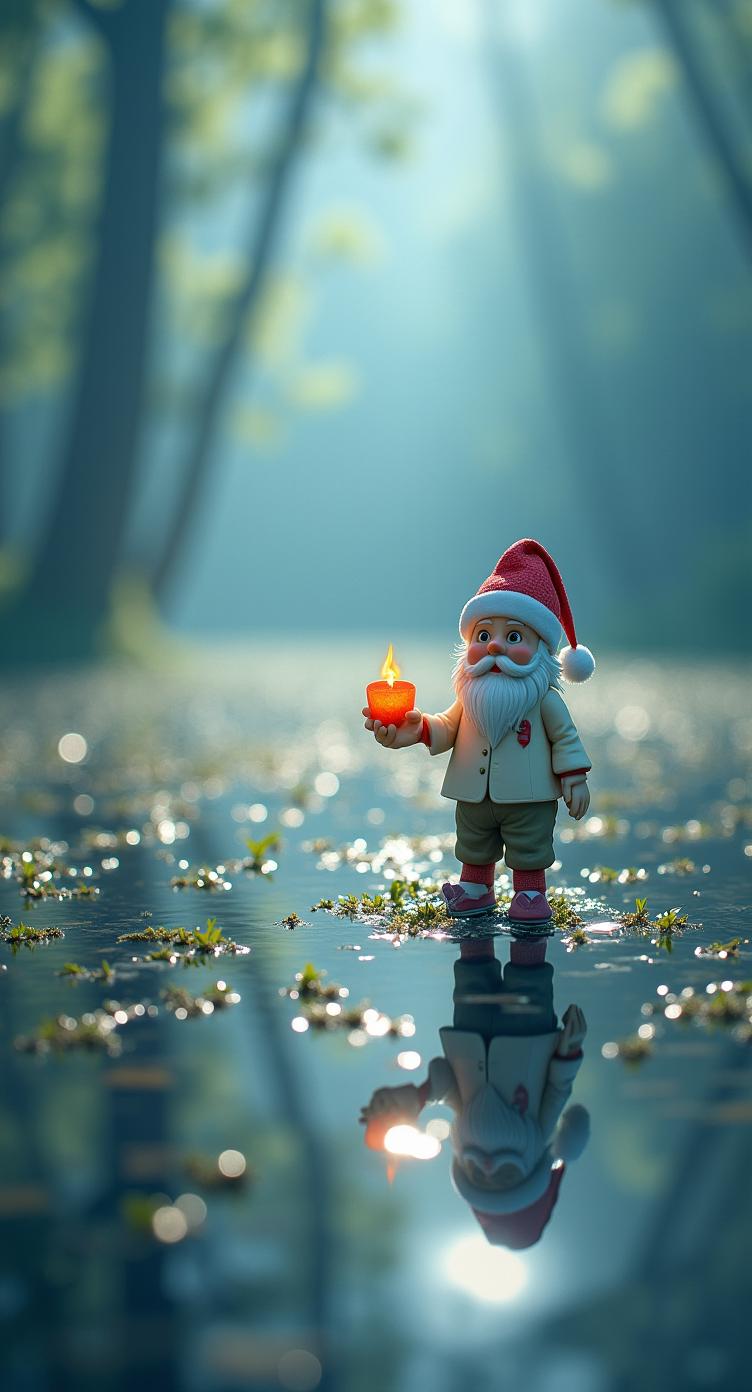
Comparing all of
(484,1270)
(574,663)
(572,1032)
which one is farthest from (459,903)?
(484,1270)

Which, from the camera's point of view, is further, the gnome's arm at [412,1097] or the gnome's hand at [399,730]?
the gnome's hand at [399,730]

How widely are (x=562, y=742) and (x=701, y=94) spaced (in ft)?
50.5

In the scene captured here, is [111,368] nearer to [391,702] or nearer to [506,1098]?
[391,702]

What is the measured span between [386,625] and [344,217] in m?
32.1

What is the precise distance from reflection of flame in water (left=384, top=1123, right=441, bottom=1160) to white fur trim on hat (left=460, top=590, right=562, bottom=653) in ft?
8.32

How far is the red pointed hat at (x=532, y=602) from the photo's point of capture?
206 inches

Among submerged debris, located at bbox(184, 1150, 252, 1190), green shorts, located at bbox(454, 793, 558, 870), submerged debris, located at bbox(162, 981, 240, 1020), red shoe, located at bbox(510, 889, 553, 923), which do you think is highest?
green shorts, located at bbox(454, 793, 558, 870)

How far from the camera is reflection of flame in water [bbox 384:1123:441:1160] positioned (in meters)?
2.79

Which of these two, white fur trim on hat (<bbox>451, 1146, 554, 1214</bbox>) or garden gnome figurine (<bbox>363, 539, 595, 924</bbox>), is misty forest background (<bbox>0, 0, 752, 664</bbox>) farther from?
white fur trim on hat (<bbox>451, 1146, 554, 1214</bbox>)

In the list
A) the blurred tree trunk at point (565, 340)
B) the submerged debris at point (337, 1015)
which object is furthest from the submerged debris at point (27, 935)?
the blurred tree trunk at point (565, 340)

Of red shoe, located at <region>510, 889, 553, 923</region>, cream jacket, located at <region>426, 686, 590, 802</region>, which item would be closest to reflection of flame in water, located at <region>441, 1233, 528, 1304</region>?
red shoe, located at <region>510, 889, 553, 923</region>

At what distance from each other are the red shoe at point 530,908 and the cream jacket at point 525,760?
0.30m

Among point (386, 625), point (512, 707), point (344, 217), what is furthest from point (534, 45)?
point (512, 707)

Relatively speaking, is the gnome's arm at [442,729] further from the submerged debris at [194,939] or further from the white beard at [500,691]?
the submerged debris at [194,939]
